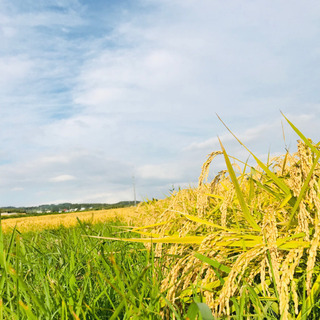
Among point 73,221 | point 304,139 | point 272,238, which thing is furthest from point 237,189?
point 73,221

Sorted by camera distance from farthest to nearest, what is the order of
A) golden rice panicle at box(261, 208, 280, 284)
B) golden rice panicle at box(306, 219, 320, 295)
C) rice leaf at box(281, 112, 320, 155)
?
1. rice leaf at box(281, 112, 320, 155)
2. golden rice panicle at box(261, 208, 280, 284)
3. golden rice panicle at box(306, 219, 320, 295)

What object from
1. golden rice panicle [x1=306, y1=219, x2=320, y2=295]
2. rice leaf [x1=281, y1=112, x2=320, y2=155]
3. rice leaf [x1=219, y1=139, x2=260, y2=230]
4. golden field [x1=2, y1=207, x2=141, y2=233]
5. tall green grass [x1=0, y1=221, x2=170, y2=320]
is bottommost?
golden field [x1=2, y1=207, x2=141, y2=233]

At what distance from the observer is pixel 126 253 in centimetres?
308

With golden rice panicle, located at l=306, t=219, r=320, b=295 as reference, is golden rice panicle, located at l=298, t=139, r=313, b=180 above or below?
above

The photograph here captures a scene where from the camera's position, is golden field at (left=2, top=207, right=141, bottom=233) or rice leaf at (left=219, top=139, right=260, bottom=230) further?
golden field at (left=2, top=207, right=141, bottom=233)

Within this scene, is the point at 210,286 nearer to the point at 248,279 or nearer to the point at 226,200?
the point at 248,279

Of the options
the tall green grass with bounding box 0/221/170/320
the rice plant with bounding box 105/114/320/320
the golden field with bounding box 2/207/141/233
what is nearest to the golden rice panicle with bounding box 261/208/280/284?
the rice plant with bounding box 105/114/320/320

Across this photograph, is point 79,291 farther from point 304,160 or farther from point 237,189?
point 304,160

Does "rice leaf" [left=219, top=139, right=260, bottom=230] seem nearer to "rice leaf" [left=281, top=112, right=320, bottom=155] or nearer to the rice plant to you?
the rice plant

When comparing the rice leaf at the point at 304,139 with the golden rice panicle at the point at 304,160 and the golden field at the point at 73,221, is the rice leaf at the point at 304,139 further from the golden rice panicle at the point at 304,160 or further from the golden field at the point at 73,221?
the golden field at the point at 73,221

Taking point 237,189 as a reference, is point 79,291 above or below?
below

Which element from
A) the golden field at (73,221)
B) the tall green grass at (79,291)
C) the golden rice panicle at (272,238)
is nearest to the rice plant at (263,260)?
the golden rice panicle at (272,238)

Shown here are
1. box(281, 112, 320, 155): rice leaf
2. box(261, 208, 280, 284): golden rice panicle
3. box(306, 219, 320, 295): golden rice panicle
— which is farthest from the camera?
box(281, 112, 320, 155): rice leaf

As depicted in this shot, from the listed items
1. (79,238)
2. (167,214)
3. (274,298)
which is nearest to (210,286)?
(274,298)
